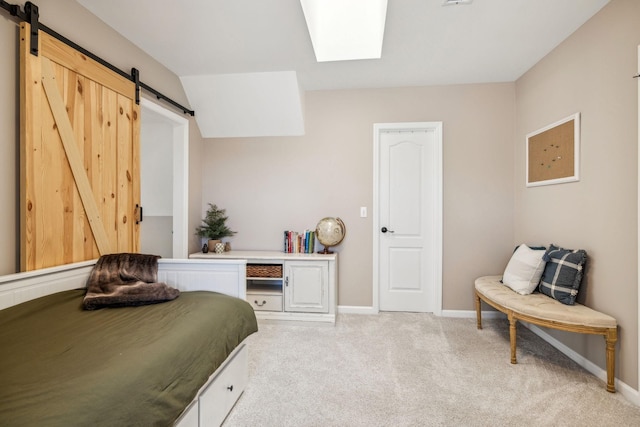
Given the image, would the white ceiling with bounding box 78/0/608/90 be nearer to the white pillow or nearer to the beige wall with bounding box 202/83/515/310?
the beige wall with bounding box 202/83/515/310

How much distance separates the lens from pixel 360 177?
11.2 feet

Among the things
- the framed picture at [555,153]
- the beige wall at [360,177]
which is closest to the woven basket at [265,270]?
the beige wall at [360,177]

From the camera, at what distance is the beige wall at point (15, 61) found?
1587mm

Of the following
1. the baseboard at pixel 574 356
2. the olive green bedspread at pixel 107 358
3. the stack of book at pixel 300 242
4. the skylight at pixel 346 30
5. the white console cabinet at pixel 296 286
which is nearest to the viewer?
the olive green bedspread at pixel 107 358

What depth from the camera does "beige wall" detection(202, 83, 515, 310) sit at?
323 centimetres

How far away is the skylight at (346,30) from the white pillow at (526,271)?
83.0 inches

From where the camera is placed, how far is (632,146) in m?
1.84

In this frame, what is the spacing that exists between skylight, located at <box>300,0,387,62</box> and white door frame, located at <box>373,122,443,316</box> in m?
0.91

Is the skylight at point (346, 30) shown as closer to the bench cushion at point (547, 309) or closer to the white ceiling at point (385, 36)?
the white ceiling at point (385, 36)

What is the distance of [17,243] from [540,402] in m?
3.16

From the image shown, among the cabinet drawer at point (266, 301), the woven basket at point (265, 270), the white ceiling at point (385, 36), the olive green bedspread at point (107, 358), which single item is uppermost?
the white ceiling at point (385, 36)

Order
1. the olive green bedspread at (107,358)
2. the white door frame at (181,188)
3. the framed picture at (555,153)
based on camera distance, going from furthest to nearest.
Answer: the white door frame at (181,188)
the framed picture at (555,153)
the olive green bedspread at (107,358)

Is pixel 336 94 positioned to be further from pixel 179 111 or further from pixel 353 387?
pixel 353 387

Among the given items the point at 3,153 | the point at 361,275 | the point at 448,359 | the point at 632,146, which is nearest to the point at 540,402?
the point at 448,359
